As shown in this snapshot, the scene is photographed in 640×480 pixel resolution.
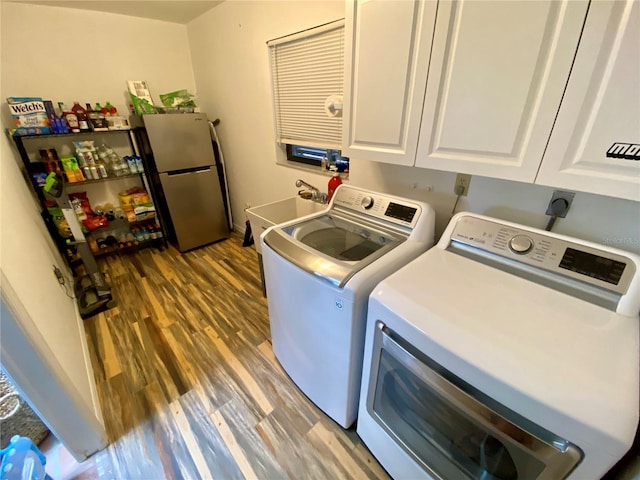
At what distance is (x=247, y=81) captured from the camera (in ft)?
7.83

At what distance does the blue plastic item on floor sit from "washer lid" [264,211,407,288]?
4.12 ft

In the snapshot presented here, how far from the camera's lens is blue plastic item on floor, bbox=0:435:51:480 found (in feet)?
3.22

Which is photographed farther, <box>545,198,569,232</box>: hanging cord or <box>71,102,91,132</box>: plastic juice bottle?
<box>71,102,91,132</box>: plastic juice bottle

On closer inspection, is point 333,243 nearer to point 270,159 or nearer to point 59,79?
point 270,159

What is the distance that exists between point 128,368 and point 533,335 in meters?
2.11

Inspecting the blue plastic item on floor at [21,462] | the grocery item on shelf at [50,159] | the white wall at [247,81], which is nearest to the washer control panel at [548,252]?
the white wall at [247,81]

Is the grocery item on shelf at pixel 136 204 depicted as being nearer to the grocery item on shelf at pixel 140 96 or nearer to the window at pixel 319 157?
the grocery item on shelf at pixel 140 96

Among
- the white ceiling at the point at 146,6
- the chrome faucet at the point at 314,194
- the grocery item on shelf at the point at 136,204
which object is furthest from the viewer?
the grocery item on shelf at the point at 136,204

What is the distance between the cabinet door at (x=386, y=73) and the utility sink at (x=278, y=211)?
83 centimetres

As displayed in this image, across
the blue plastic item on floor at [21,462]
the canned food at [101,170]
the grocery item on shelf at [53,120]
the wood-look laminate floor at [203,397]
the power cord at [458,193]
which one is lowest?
the wood-look laminate floor at [203,397]

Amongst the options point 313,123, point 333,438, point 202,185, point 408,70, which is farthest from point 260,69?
point 333,438

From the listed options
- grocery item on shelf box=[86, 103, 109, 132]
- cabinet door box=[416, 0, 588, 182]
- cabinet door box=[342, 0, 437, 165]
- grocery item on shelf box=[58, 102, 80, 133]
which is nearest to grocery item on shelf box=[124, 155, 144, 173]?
grocery item on shelf box=[86, 103, 109, 132]

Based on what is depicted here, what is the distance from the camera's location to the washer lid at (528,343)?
57 centimetres

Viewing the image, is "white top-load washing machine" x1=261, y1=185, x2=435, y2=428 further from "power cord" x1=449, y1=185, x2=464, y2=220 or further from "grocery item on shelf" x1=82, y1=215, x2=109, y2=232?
"grocery item on shelf" x1=82, y1=215, x2=109, y2=232
